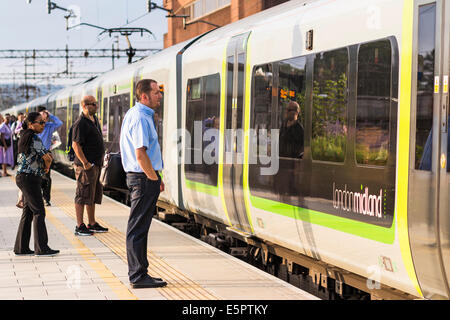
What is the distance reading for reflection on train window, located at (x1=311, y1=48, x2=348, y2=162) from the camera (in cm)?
629

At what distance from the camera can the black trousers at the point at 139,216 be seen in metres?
6.71

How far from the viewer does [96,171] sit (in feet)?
34.8

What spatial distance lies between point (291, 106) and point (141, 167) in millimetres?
1748

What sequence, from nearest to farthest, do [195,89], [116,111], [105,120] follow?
1. [195,89]
2. [116,111]
3. [105,120]

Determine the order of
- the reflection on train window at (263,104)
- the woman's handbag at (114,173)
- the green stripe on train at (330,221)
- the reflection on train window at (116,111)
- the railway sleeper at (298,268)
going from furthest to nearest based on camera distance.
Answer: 1. the reflection on train window at (116,111)
2. the woman's handbag at (114,173)
3. the reflection on train window at (263,104)
4. the railway sleeper at (298,268)
5. the green stripe on train at (330,221)

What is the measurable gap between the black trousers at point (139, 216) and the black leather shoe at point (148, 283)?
0.13 ft

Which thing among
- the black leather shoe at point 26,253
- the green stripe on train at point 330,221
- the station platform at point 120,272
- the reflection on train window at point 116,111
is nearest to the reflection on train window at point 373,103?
the green stripe on train at point 330,221

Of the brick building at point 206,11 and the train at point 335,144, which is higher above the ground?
the brick building at point 206,11

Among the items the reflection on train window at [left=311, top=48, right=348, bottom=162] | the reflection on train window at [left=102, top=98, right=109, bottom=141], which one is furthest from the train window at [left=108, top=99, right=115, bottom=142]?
the reflection on train window at [left=311, top=48, right=348, bottom=162]

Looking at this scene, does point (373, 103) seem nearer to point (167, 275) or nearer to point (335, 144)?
point (335, 144)

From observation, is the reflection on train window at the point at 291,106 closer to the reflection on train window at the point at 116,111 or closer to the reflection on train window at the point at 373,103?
the reflection on train window at the point at 373,103

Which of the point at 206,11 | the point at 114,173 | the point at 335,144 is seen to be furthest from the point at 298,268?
the point at 206,11
